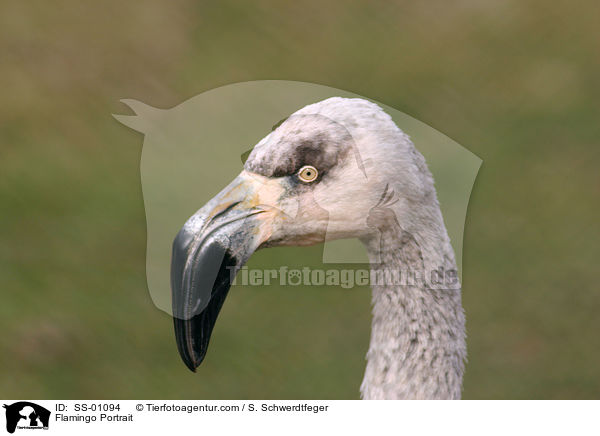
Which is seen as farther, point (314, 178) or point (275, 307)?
point (275, 307)

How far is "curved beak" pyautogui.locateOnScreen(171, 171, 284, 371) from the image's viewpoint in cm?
238

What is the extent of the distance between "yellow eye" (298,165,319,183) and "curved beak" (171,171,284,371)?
84mm

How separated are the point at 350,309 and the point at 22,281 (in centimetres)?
259

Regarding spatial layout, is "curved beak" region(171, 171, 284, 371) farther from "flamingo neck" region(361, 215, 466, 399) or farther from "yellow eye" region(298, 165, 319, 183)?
"flamingo neck" region(361, 215, 466, 399)

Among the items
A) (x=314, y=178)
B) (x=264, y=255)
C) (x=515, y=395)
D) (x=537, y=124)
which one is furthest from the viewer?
(x=537, y=124)

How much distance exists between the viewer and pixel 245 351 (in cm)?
520

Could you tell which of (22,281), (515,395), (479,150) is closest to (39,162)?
(22,281)

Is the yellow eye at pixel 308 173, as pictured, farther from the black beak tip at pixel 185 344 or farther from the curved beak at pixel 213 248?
the black beak tip at pixel 185 344

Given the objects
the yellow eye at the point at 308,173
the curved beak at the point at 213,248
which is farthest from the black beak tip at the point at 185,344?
the yellow eye at the point at 308,173

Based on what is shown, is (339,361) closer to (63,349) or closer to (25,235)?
(63,349)

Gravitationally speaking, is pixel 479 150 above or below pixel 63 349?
above
